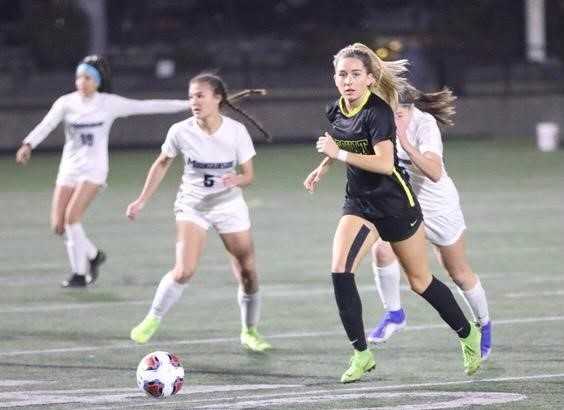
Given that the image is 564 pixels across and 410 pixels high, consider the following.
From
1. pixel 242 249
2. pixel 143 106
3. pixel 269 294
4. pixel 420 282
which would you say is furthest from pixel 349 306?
pixel 143 106

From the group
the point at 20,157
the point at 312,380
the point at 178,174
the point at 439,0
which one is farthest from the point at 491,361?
the point at 439,0

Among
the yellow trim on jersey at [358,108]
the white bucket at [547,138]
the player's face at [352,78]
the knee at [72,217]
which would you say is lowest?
the white bucket at [547,138]

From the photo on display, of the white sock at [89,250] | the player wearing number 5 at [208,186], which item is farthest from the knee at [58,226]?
the player wearing number 5 at [208,186]

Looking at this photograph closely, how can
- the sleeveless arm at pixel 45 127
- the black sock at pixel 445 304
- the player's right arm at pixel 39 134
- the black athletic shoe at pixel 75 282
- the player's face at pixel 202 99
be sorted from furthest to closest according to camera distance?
the black athletic shoe at pixel 75 282 < the sleeveless arm at pixel 45 127 < the player's right arm at pixel 39 134 < the player's face at pixel 202 99 < the black sock at pixel 445 304

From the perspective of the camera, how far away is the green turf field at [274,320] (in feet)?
27.1

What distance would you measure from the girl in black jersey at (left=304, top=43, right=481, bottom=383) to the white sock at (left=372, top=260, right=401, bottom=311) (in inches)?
44.5

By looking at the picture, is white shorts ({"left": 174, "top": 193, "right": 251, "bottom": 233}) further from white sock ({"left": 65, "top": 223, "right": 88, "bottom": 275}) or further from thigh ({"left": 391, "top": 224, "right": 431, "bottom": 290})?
white sock ({"left": 65, "top": 223, "right": 88, "bottom": 275})

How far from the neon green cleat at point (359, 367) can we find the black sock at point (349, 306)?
4 centimetres

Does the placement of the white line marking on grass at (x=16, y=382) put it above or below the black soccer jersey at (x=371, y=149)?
below

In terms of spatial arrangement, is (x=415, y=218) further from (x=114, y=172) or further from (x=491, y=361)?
(x=114, y=172)

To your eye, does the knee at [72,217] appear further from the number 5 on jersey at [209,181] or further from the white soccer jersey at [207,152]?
the number 5 on jersey at [209,181]

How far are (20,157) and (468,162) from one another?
48.1ft

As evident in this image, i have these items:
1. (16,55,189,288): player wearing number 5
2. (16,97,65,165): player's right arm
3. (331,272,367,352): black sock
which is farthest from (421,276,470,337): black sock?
(16,55,189,288): player wearing number 5

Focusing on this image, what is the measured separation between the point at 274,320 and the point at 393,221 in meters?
2.86
